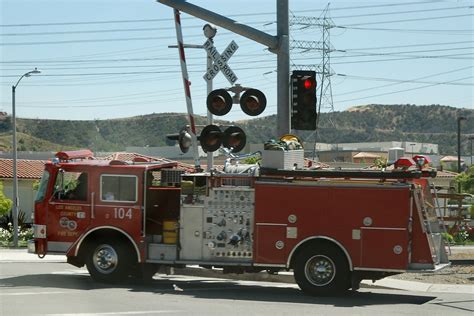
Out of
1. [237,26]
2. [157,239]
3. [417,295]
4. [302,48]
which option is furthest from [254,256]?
[302,48]

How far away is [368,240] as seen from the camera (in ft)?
52.2

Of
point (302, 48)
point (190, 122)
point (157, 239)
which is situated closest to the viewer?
point (157, 239)

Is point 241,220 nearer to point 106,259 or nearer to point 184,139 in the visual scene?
point 106,259

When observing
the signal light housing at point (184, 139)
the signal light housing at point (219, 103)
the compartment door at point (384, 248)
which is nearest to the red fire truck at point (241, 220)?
the compartment door at point (384, 248)

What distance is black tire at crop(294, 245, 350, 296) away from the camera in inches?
627

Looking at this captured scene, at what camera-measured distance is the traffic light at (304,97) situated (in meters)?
18.9

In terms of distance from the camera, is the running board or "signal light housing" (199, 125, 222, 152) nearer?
the running board

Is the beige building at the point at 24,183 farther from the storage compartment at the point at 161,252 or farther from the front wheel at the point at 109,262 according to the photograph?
the storage compartment at the point at 161,252

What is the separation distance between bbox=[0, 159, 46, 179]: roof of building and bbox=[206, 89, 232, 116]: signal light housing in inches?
1643

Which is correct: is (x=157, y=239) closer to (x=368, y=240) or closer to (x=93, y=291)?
(x=93, y=291)

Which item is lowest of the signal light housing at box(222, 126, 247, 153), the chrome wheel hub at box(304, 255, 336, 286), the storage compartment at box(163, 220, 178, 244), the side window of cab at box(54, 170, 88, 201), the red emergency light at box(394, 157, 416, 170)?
the chrome wheel hub at box(304, 255, 336, 286)

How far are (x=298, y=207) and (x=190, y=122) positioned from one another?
210 inches

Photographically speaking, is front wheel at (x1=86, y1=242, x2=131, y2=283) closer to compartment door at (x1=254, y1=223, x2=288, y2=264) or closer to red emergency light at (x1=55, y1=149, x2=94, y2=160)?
red emergency light at (x1=55, y1=149, x2=94, y2=160)

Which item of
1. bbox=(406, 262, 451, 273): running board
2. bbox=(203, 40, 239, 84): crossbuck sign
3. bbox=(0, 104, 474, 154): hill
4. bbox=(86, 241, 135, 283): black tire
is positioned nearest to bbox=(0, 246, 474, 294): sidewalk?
bbox=(406, 262, 451, 273): running board
